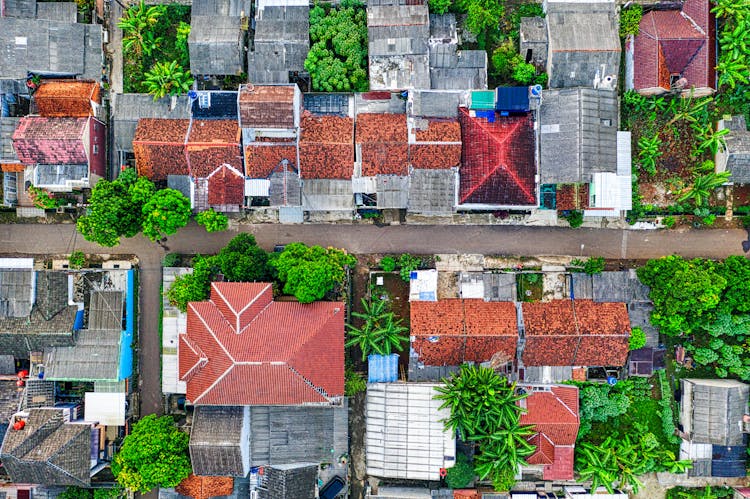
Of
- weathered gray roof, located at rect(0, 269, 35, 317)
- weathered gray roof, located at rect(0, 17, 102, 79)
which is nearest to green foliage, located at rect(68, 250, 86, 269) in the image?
weathered gray roof, located at rect(0, 269, 35, 317)

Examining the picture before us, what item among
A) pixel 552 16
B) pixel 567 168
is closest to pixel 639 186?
pixel 567 168

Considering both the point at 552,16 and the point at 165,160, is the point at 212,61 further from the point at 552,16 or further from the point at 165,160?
the point at 552,16

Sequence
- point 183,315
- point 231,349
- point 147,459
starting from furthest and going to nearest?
point 183,315 < point 147,459 < point 231,349

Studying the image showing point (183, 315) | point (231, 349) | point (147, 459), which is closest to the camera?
point (231, 349)

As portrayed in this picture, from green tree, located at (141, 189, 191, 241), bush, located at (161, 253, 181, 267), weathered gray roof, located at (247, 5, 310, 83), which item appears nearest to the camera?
green tree, located at (141, 189, 191, 241)

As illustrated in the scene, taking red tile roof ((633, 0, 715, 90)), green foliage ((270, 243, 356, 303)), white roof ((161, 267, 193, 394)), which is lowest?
white roof ((161, 267, 193, 394))

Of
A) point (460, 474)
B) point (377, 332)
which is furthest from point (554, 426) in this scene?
point (377, 332)

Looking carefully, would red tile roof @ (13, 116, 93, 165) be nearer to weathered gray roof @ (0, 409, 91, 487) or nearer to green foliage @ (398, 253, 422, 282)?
weathered gray roof @ (0, 409, 91, 487)
